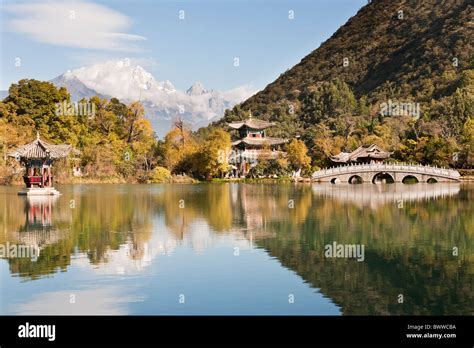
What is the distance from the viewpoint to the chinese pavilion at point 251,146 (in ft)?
190

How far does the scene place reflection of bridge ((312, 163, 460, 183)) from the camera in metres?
48.0

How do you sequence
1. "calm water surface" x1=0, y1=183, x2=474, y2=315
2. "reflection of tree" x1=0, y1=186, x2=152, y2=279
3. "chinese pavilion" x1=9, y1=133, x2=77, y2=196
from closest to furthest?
"calm water surface" x1=0, y1=183, x2=474, y2=315, "reflection of tree" x1=0, y1=186, x2=152, y2=279, "chinese pavilion" x1=9, y1=133, x2=77, y2=196

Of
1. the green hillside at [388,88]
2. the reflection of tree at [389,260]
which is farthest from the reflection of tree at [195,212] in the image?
the green hillside at [388,88]

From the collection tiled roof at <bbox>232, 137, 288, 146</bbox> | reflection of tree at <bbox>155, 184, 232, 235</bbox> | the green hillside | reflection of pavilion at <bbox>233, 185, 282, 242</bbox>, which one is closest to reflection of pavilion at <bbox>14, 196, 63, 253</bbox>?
reflection of tree at <bbox>155, 184, 232, 235</bbox>

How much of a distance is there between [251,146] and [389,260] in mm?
47629

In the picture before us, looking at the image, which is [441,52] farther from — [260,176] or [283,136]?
[260,176]

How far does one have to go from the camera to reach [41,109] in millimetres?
51062

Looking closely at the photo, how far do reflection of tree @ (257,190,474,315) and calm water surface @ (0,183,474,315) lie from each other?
24 mm

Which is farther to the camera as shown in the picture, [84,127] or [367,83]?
[367,83]

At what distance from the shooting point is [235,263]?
12648 mm

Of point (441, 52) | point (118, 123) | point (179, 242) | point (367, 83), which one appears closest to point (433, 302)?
point (179, 242)

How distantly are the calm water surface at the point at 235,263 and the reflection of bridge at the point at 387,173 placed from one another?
85.2 feet
